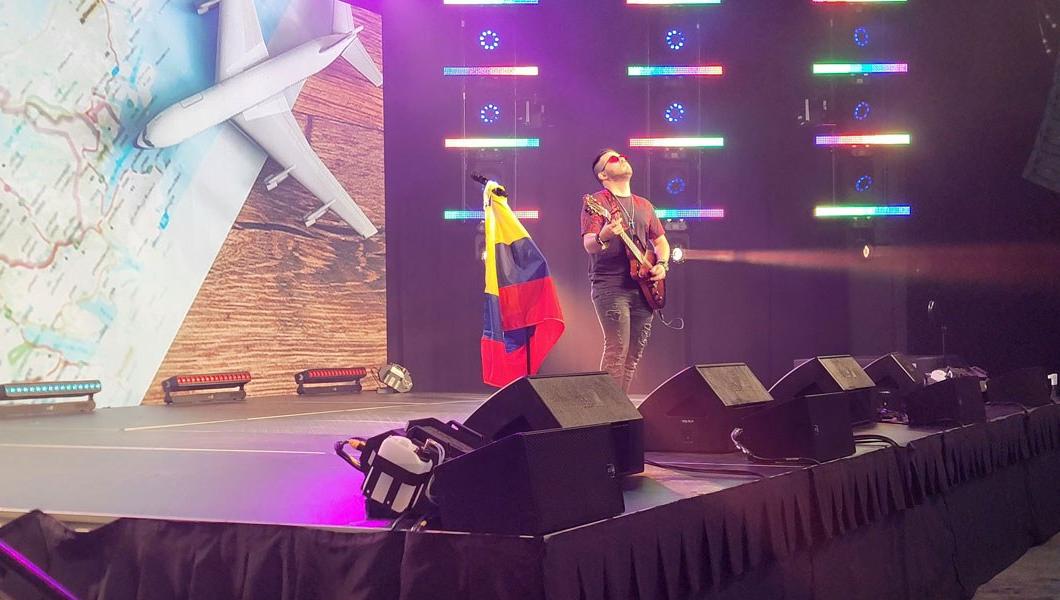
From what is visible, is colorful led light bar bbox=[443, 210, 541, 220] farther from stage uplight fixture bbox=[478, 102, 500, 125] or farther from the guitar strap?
the guitar strap

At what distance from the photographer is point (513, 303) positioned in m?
4.36

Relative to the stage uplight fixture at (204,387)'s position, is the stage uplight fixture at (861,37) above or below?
above

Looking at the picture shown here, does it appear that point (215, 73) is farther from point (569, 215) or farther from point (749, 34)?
point (749, 34)

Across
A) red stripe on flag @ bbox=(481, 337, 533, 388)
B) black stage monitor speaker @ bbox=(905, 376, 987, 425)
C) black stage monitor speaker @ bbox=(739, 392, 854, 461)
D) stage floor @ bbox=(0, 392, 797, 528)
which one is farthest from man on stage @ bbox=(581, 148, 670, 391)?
black stage monitor speaker @ bbox=(739, 392, 854, 461)

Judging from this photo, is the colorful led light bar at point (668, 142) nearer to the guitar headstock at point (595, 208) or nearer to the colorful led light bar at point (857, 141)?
the colorful led light bar at point (857, 141)

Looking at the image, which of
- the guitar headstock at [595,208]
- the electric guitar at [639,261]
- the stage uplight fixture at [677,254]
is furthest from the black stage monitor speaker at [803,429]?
the stage uplight fixture at [677,254]

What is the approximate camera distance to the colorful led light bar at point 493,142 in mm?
7609

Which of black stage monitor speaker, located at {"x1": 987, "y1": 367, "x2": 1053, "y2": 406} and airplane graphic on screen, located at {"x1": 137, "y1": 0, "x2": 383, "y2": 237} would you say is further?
airplane graphic on screen, located at {"x1": 137, "y1": 0, "x2": 383, "y2": 237}

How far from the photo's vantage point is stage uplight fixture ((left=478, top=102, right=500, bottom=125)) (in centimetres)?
768

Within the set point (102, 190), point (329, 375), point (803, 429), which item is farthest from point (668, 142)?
point (803, 429)

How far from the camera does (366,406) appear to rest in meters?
6.35

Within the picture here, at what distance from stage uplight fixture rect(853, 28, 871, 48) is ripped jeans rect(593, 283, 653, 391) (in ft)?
13.6

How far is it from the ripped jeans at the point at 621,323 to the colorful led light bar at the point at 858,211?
338 cm

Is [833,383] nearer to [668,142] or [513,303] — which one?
[513,303]
